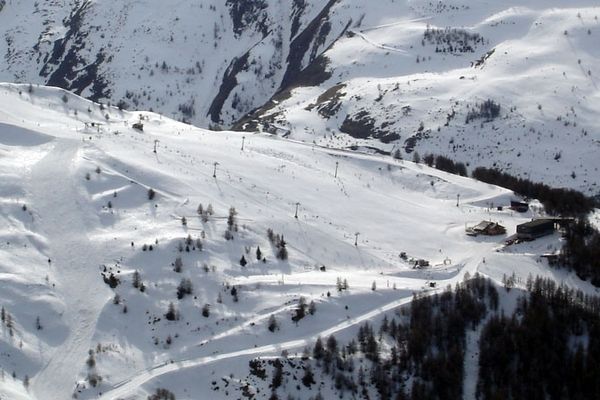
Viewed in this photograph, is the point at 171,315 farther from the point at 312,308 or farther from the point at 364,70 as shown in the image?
the point at 364,70

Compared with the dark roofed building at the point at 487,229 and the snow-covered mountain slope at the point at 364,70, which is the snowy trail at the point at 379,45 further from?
the dark roofed building at the point at 487,229

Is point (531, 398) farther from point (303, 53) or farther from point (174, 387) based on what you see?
point (303, 53)

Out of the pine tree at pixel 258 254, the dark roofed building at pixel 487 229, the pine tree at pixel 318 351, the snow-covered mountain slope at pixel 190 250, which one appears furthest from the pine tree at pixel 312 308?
the dark roofed building at pixel 487 229

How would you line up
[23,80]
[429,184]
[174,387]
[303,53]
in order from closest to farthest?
1. [174,387]
2. [429,184]
3. [303,53]
4. [23,80]

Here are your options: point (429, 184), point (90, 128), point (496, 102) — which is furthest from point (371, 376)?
point (496, 102)

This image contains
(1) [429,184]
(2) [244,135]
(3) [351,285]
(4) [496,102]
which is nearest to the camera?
(3) [351,285]

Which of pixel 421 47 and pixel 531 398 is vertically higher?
pixel 421 47

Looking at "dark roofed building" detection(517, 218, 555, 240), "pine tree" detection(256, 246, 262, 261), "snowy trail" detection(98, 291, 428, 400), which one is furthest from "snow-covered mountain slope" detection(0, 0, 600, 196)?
"snowy trail" detection(98, 291, 428, 400)

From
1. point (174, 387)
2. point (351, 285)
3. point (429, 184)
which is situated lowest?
point (174, 387)
